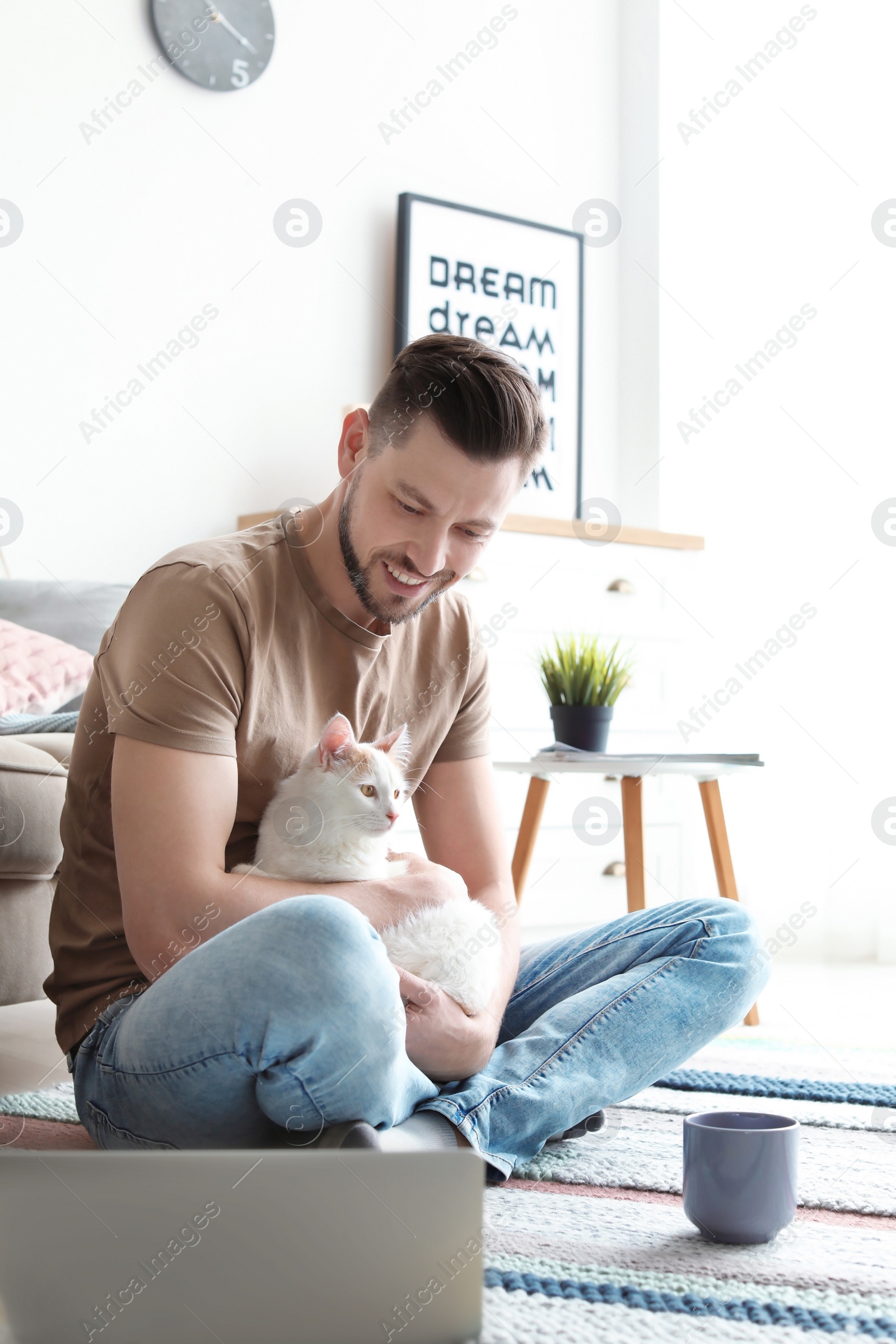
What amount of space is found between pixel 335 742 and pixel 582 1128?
0.53 m

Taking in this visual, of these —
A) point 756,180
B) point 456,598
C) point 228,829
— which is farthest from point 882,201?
point 228,829

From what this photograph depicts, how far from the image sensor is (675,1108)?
1470 millimetres

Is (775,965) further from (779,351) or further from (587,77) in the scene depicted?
(587,77)

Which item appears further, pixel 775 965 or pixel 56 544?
pixel 775 965

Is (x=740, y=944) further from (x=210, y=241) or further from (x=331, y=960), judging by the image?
(x=210, y=241)

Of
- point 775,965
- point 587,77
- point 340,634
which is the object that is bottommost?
point 775,965

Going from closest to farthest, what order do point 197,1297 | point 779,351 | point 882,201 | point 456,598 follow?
point 197,1297 → point 456,598 → point 882,201 → point 779,351

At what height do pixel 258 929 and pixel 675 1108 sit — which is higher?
pixel 258 929

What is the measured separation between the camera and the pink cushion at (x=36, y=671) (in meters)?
1.93

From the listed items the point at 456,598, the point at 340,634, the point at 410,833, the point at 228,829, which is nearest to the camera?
the point at 228,829

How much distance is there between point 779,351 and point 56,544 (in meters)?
1.93

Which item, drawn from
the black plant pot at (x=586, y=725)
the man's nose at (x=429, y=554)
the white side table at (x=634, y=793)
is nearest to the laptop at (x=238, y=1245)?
the man's nose at (x=429, y=554)

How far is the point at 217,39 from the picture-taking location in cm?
270

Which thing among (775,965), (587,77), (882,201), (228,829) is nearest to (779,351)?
(882,201)
